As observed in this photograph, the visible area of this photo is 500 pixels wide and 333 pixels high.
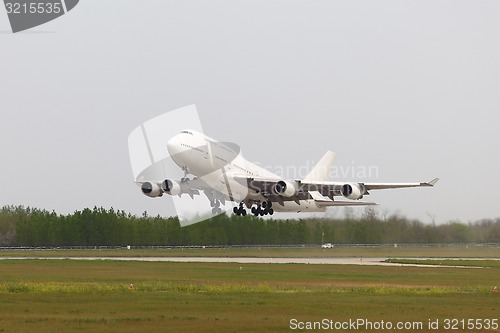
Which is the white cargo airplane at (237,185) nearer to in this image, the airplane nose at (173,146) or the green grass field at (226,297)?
the airplane nose at (173,146)

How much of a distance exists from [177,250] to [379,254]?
2274cm

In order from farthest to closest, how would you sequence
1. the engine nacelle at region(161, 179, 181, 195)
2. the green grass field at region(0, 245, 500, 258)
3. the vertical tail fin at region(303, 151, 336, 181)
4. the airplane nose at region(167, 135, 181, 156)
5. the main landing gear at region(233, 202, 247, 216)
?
the green grass field at region(0, 245, 500, 258) < the vertical tail fin at region(303, 151, 336, 181) < the main landing gear at region(233, 202, 247, 216) < the engine nacelle at region(161, 179, 181, 195) < the airplane nose at region(167, 135, 181, 156)

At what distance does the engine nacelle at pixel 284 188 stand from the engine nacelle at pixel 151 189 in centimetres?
916

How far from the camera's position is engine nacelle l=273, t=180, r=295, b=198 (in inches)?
2616

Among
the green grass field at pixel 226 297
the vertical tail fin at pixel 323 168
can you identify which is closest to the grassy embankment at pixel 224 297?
the green grass field at pixel 226 297

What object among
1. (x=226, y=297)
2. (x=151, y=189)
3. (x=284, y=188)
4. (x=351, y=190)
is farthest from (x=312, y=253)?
(x=226, y=297)

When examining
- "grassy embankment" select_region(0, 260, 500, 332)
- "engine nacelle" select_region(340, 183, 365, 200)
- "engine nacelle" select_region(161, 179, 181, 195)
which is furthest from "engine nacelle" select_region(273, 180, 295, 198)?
"engine nacelle" select_region(161, 179, 181, 195)

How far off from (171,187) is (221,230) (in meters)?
21.6

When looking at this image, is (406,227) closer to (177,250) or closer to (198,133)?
(177,250)

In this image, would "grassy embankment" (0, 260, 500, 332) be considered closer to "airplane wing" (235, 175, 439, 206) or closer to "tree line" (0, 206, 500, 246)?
"airplane wing" (235, 175, 439, 206)

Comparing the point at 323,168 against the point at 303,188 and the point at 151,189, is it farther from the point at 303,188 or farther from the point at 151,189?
the point at 151,189

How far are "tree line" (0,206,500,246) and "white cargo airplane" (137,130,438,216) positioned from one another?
1362 centimetres

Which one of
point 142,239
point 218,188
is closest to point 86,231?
point 142,239

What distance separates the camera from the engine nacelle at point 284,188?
6644cm
